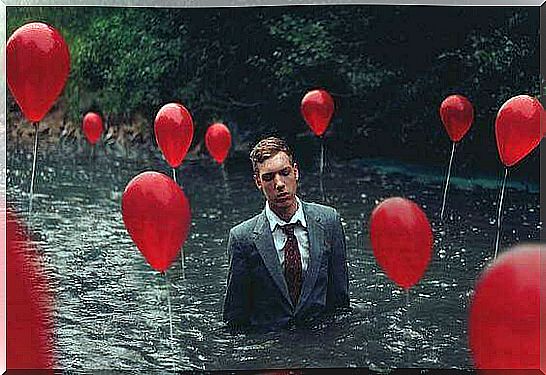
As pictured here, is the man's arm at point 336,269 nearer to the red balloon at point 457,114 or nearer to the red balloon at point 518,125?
the red balloon at point 457,114

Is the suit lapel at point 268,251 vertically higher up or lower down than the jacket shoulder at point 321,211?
lower down

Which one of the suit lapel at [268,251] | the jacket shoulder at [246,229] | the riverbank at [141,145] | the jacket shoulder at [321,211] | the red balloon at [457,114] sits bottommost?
the suit lapel at [268,251]

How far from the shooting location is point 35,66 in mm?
5164

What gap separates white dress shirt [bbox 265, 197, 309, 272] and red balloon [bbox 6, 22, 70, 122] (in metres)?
1.08

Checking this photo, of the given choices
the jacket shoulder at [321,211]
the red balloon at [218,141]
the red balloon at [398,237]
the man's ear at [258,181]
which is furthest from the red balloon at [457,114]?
the red balloon at [218,141]

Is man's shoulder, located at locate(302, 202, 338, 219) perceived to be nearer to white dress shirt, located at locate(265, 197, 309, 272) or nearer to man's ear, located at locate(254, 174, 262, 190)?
white dress shirt, located at locate(265, 197, 309, 272)

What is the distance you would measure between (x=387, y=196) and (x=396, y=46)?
667 mm

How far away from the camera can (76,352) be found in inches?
206

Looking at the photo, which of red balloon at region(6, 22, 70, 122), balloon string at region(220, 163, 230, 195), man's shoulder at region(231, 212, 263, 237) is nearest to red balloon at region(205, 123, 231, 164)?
balloon string at region(220, 163, 230, 195)

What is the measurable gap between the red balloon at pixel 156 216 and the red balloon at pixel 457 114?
1.21 meters

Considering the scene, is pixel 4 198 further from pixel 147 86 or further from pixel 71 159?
pixel 147 86

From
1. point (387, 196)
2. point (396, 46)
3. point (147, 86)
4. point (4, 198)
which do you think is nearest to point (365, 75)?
point (396, 46)

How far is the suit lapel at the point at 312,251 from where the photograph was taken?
5.23 meters

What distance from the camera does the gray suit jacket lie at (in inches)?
206
